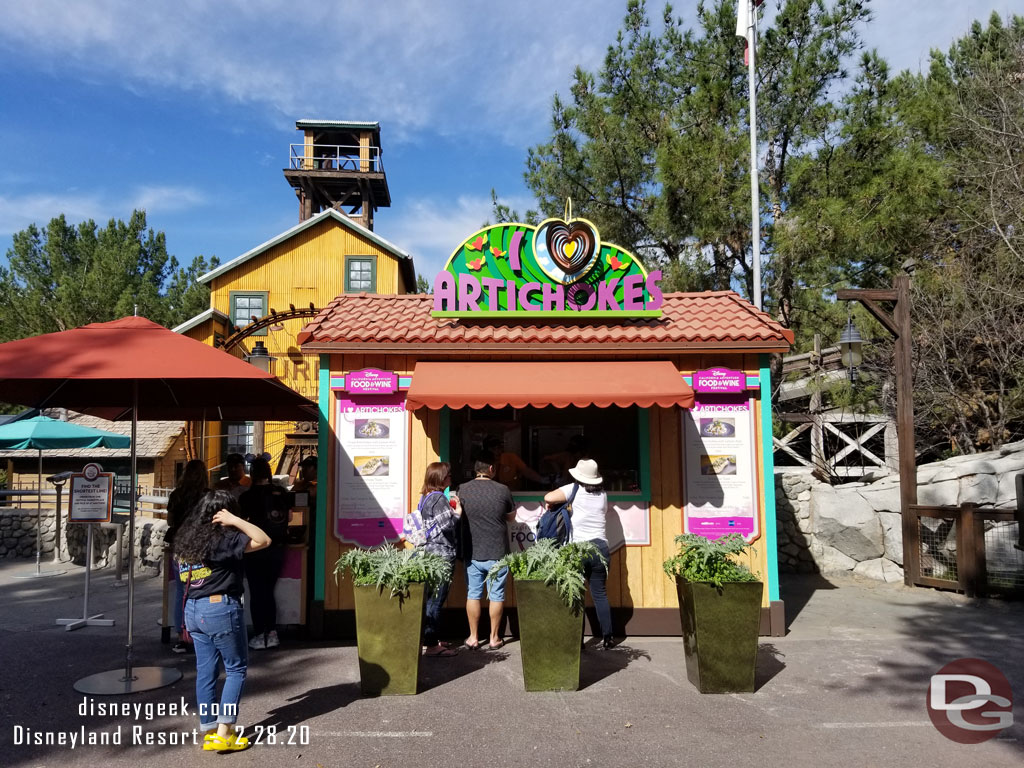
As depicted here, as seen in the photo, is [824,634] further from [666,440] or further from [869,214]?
[869,214]

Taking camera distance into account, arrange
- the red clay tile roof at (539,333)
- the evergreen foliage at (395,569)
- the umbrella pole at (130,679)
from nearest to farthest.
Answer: the evergreen foliage at (395,569) < the umbrella pole at (130,679) < the red clay tile roof at (539,333)

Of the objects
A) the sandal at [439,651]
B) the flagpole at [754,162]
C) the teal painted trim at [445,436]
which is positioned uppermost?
the flagpole at [754,162]

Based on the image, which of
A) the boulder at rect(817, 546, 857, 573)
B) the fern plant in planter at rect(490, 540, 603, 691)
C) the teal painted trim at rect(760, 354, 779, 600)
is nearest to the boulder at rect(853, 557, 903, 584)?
the boulder at rect(817, 546, 857, 573)

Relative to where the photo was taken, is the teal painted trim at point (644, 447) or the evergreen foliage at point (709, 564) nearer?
the evergreen foliage at point (709, 564)

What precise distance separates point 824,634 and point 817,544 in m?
3.97

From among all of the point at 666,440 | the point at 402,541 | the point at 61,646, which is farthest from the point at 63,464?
the point at 666,440

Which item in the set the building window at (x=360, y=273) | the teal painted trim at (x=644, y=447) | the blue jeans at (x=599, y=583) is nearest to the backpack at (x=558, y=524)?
the blue jeans at (x=599, y=583)

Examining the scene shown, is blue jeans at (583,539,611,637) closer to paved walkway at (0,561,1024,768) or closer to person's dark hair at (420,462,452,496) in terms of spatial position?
paved walkway at (0,561,1024,768)

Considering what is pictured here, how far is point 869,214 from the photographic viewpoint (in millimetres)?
12836

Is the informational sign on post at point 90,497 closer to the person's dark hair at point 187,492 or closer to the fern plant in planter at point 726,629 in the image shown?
the person's dark hair at point 187,492

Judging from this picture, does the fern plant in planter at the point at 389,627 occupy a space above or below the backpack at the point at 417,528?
Answer: below

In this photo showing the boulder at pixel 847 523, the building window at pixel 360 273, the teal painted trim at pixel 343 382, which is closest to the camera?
the teal painted trim at pixel 343 382

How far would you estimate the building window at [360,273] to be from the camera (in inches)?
928

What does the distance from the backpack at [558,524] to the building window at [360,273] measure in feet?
58.8
